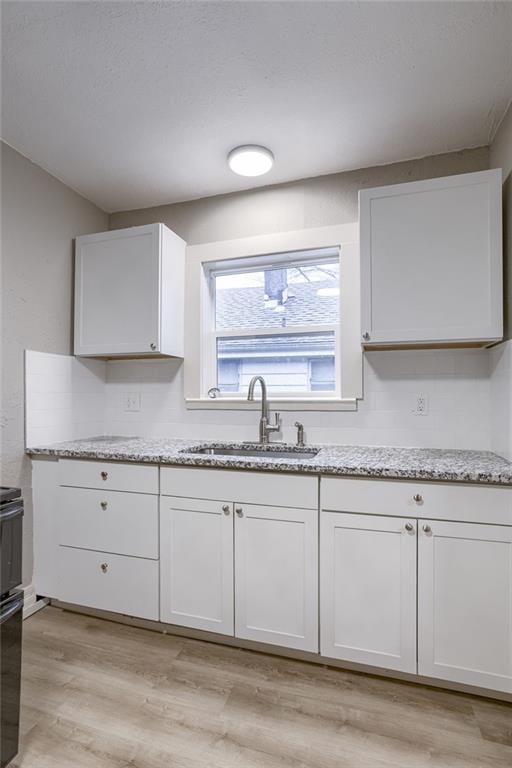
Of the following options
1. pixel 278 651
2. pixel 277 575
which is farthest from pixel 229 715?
pixel 277 575

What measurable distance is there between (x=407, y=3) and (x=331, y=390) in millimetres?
1747

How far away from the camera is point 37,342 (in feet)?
7.87

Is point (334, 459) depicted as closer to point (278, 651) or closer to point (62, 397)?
point (278, 651)

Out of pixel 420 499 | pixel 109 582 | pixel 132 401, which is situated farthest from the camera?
pixel 132 401

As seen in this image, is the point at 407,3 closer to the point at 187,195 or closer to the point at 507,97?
the point at 507,97

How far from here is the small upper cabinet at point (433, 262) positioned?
1.90 meters

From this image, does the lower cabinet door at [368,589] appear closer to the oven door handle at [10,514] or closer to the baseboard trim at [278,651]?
the baseboard trim at [278,651]

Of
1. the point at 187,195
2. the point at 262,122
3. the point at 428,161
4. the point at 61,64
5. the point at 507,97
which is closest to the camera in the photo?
the point at 61,64

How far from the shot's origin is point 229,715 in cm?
155

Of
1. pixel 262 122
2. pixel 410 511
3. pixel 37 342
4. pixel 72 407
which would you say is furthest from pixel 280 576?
pixel 262 122

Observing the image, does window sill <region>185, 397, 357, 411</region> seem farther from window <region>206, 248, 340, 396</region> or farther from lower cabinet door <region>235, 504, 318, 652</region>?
lower cabinet door <region>235, 504, 318, 652</region>

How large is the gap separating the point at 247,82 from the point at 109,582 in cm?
247

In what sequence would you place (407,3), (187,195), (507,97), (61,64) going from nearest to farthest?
(407,3), (61,64), (507,97), (187,195)

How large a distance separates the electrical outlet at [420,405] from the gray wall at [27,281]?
2.15m
